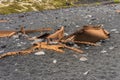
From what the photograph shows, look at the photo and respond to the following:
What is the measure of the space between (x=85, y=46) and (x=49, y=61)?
2.35m

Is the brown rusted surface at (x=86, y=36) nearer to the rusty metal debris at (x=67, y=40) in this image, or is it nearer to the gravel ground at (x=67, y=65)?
the rusty metal debris at (x=67, y=40)

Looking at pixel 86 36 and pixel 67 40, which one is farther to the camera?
pixel 86 36

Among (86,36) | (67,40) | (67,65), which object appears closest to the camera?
(67,65)

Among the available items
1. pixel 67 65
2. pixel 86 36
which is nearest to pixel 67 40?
pixel 86 36

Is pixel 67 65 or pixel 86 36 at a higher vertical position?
pixel 86 36

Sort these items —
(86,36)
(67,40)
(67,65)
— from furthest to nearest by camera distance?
(86,36) → (67,40) → (67,65)

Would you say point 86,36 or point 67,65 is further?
point 86,36

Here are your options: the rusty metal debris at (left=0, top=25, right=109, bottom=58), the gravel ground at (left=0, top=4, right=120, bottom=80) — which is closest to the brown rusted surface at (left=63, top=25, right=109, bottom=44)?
the rusty metal debris at (left=0, top=25, right=109, bottom=58)

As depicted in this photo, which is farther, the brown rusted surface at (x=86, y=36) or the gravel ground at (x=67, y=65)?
the brown rusted surface at (x=86, y=36)

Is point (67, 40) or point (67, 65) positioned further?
point (67, 40)

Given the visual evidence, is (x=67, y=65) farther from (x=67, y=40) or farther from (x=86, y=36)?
(x=86, y=36)

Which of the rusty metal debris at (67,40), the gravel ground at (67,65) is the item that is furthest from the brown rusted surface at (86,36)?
the gravel ground at (67,65)

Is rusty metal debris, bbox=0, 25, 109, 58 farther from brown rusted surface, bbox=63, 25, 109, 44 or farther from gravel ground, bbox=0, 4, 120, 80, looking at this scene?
gravel ground, bbox=0, 4, 120, 80

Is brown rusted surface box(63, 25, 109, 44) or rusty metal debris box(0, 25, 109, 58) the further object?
brown rusted surface box(63, 25, 109, 44)
